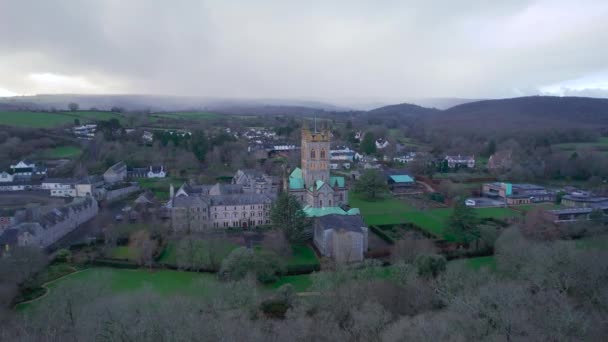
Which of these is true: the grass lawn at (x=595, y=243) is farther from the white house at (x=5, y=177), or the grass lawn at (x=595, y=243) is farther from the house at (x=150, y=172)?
the white house at (x=5, y=177)

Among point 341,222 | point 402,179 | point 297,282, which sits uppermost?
point 341,222

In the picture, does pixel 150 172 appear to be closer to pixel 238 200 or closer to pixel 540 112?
pixel 238 200

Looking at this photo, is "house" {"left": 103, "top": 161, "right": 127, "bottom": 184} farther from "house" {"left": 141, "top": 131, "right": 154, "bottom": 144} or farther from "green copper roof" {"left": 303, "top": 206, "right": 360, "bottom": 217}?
"green copper roof" {"left": 303, "top": 206, "right": 360, "bottom": 217}

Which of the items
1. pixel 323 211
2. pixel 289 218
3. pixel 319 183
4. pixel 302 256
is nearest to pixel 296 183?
pixel 319 183

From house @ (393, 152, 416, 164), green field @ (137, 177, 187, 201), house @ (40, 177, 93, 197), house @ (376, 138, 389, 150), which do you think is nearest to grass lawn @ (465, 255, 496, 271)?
green field @ (137, 177, 187, 201)

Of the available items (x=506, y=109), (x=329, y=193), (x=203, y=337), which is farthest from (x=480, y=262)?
(x=506, y=109)
